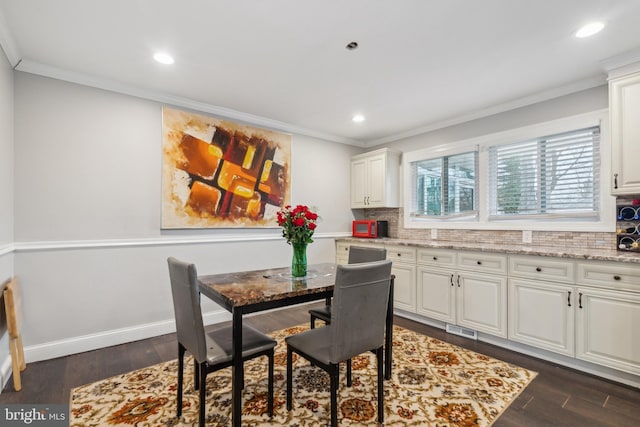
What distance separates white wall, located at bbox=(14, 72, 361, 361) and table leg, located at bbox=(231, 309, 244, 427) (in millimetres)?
1962

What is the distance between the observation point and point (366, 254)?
9.32ft

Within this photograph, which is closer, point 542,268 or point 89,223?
point 542,268

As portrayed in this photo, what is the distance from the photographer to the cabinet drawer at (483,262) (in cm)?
289

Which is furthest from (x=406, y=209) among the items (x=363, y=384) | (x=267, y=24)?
(x=267, y=24)

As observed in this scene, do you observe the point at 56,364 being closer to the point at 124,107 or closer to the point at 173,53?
the point at 124,107

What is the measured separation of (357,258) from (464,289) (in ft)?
3.95

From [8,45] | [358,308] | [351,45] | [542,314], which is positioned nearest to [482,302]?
[542,314]

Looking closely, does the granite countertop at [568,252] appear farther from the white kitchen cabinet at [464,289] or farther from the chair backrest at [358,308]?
the chair backrest at [358,308]

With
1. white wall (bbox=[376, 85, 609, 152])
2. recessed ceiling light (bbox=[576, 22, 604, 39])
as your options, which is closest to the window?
white wall (bbox=[376, 85, 609, 152])

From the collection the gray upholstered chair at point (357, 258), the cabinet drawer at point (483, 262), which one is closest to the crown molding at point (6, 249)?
the gray upholstered chair at point (357, 258)

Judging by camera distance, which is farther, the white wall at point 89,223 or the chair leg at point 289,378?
the white wall at point 89,223

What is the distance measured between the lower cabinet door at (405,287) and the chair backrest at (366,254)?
991 mm

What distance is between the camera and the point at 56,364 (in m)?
2.55

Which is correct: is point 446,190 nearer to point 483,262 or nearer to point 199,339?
point 483,262
